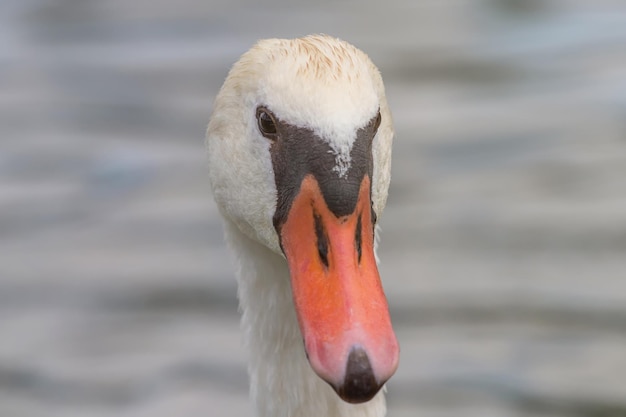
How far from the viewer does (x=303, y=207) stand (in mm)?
2629

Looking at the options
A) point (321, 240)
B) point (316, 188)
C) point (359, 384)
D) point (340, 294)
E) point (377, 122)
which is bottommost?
point (359, 384)

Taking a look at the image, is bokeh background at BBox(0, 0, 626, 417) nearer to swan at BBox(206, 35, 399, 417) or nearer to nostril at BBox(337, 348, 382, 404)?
swan at BBox(206, 35, 399, 417)

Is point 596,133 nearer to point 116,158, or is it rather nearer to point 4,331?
Result: point 116,158

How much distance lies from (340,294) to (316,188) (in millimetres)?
248

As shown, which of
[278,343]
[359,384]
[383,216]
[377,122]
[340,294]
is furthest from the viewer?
[383,216]

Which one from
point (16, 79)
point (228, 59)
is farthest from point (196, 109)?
point (16, 79)

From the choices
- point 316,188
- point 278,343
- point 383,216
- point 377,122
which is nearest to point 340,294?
point 316,188

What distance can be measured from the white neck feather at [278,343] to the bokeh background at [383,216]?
1.84 m

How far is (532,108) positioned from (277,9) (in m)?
2.00

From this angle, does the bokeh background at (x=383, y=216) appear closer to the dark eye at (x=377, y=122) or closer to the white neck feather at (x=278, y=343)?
the white neck feather at (x=278, y=343)

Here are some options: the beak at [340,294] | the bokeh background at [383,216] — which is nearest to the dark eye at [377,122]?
the beak at [340,294]

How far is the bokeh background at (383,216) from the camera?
514 cm

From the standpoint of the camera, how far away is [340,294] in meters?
2.51

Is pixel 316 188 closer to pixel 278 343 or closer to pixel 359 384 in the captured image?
pixel 359 384
